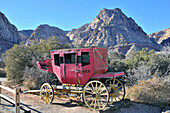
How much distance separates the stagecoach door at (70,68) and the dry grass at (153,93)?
12.6ft

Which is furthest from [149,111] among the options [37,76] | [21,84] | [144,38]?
[144,38]

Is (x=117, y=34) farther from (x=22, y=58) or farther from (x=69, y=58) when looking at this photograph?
(x=69, y=58)

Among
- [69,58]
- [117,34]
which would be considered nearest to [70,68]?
[69,58]

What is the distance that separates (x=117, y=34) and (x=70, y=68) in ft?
361

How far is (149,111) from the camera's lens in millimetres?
7148

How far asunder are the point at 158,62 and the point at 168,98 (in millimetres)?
8636

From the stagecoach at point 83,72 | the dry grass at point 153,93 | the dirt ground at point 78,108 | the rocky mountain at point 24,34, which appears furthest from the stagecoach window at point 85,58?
the rocky mountain at point 24,34

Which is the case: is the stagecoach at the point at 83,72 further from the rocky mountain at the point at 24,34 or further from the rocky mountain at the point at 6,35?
the rocky mountain at the point at 24,34

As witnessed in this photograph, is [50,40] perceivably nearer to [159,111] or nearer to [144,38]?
[159,111]

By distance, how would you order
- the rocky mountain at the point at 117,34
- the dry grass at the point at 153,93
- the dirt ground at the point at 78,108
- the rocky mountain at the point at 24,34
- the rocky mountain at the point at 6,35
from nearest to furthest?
the dirt ground at the point at 78,108 → the dry grass at the point at 153,93 → the rocky mountain at the point at 6,35 → the rocky mountain at the point at 117,34 → the rocky mountain at the point at 24,34

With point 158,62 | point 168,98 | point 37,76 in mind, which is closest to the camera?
point 168,98

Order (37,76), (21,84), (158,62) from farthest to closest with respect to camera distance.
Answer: (158,62) < (21,84) < (37,76)

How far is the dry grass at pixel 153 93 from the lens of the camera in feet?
26.5

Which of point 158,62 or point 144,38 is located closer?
point 158,62
